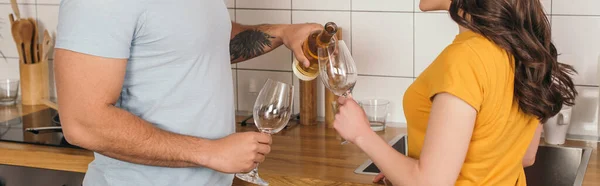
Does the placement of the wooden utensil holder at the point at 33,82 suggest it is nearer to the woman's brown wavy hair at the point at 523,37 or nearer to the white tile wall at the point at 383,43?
the white tile wall at the point at 383,43

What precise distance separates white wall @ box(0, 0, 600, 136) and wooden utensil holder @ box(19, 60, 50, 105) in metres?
0.63

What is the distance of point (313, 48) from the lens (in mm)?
1943

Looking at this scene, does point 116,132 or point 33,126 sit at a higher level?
point 116,132

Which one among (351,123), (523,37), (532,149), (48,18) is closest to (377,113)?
(532,149)

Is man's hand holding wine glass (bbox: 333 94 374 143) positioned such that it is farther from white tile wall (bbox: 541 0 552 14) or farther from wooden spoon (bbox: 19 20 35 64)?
wooden spoon (bbox: 19 20 35 64)

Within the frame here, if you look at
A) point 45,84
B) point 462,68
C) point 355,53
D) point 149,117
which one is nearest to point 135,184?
point 149,117

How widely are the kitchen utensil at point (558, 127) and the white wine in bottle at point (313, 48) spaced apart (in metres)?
0.67

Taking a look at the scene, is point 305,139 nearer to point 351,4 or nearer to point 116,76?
point 351,4

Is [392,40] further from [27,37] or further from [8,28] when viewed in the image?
[8,28]

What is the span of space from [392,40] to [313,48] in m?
0.54

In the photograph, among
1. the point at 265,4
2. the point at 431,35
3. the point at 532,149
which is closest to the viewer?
the point at 532,149

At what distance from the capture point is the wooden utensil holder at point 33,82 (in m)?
2.70

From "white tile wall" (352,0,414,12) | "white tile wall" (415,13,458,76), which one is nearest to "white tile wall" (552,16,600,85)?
"white tile wall" (415,13,458,76)

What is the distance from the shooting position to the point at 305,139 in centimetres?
233
